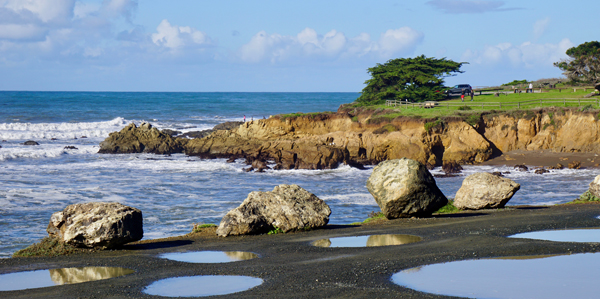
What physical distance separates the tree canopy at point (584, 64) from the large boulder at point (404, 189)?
167ft

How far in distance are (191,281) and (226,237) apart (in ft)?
18.8

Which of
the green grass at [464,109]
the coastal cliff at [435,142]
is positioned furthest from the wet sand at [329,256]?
the green grass at [464,109]

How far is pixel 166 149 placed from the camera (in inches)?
2067

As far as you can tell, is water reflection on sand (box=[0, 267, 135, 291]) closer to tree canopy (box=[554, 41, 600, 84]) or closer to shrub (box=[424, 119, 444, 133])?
shrub (box=[424, 119, 444, 133])

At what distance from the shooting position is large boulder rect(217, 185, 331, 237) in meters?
17.8

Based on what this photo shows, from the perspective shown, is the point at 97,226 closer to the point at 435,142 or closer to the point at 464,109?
the point at 435,142

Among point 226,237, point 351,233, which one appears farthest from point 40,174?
point 351,233

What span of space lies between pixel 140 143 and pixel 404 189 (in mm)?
38482

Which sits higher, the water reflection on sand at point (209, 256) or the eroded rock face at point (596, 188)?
the eroded rock face at point (596, 188)

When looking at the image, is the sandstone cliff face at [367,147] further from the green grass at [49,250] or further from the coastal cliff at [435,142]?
the green grass at [49,250]

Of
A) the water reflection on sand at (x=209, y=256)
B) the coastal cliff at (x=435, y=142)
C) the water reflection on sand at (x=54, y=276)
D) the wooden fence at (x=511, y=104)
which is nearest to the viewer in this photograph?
the water reflection on sand at (x=54, y=276)

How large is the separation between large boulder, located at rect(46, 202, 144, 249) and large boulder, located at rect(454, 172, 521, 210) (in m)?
12.7

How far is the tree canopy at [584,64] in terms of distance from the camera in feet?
204

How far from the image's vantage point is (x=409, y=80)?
6794cm
